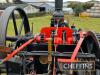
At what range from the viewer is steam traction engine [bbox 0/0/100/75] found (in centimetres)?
539

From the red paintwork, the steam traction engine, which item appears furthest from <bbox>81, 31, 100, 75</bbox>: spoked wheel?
the red paintwork

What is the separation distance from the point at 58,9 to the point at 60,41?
1.31 m

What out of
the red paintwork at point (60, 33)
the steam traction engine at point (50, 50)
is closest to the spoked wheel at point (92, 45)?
the steam traction engine at point (50, 50)

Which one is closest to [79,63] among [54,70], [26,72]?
[54,70]

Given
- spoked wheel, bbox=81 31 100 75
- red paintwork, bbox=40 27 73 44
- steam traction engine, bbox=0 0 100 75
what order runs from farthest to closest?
1. red paintwork, bbox=40 27 73 44
2. spoked wheel, bbox=81 31 100 75
3. steam traction engine, bbox=0 0 100 75

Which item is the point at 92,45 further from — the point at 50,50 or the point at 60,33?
the point at 50,50

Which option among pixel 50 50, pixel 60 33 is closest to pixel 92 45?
pixel 60 33

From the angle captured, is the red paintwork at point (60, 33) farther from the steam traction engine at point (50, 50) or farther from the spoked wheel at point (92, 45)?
the spoked wheel at point (92, 45)

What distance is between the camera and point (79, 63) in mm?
4828

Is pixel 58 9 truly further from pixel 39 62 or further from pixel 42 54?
pixel 42 54

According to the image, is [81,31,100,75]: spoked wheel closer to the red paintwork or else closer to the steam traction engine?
the steam traction engine

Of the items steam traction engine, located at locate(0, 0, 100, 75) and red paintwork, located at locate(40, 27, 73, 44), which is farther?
red paintwork, located at locate(40, 27, 73, 44)

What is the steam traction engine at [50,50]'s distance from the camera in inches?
212

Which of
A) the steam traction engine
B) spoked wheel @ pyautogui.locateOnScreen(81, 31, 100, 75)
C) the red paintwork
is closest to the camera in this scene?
the steam traction engine
